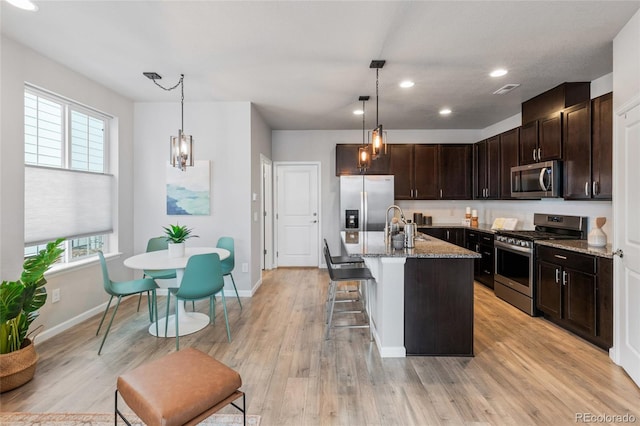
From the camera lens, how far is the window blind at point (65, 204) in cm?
279

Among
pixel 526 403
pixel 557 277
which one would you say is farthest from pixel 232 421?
pixel 557 277

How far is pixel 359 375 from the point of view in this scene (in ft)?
7.49

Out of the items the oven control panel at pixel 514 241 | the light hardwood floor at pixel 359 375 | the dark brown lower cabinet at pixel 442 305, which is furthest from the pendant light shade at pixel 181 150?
the oven control panel at pixel 514 241

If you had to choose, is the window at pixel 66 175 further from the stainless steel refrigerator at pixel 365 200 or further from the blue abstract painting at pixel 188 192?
the stainless steel refrigerator at pixel 365 200

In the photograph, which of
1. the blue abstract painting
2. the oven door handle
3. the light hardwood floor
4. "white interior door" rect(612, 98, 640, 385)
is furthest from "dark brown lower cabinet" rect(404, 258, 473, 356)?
the blue abstract painting

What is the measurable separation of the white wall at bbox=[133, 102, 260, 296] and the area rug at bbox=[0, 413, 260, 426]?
237 centimetres

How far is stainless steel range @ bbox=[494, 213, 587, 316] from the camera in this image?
3430mm

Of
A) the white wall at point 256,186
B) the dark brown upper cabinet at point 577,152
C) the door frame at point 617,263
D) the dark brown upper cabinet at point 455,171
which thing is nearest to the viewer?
the door frame at point 617,263

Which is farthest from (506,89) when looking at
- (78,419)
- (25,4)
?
(78,419)

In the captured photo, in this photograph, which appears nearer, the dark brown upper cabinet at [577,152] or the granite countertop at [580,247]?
the granite countertop at [580,247]

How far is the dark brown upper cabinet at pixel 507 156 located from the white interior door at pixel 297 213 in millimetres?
3014

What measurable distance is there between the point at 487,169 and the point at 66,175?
5606mm

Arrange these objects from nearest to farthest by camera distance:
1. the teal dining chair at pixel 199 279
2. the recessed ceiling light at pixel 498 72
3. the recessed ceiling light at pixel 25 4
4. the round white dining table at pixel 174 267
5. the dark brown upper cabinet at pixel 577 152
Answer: the recessed ceiling light at pixel 25 4 → the teal dining chair at pixel 199 279 → the round white dining table at pixel 174 267 → the dark brown upper cabinet at pixel 577 152 → the recessed ceiling light at pixel 498 72

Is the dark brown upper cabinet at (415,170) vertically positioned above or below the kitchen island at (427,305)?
above
